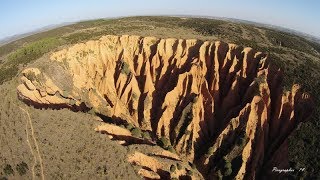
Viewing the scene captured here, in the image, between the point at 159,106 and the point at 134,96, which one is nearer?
the point at 159,106

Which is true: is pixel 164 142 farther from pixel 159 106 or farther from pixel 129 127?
pixel 159 106

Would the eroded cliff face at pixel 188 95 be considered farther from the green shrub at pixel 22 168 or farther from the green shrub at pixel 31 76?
the green shrub at pixel 22 168

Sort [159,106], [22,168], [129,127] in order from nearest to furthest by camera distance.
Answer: [22,168] → [129,127] → [159,106]

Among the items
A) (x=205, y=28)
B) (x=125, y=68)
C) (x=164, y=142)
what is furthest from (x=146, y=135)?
(x=205, y=28)

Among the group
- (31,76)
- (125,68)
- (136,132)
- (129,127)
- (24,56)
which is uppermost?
(24,56)

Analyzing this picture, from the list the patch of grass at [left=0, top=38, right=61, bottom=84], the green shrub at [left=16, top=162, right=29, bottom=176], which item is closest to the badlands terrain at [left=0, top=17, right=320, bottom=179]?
the green shrub at [left=16, top=162, right=29, bottom=176]

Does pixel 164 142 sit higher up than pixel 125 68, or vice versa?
pixel 125 68

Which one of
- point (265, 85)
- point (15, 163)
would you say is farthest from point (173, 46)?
point (15, 163)
